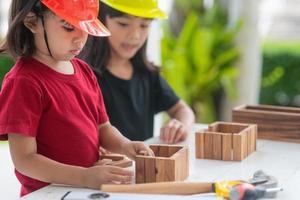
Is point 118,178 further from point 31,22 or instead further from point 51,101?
point 31,22

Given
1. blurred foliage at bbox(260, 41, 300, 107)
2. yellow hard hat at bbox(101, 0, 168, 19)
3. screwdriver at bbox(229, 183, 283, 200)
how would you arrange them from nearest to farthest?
screwdriver at bbox(229, 183, 283, 200), yellow hard hat at bbox(101, 0, 168, 19), blurred foliage at bbox(260, 41, 300, 107)

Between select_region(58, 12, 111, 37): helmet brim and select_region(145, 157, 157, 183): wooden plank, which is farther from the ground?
select_region(58, 12, 111, 37): helmet brim

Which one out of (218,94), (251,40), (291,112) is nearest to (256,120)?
(291,112)

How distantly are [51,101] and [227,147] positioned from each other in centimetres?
60

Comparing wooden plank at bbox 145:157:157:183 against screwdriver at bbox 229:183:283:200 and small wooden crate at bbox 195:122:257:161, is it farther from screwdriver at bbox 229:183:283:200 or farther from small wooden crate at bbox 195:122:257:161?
small wooden crate at bbox 195:122:257:161

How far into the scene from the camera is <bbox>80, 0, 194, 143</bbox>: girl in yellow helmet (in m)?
2.19

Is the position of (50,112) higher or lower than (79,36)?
lower

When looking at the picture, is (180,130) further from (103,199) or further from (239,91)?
(239,91)

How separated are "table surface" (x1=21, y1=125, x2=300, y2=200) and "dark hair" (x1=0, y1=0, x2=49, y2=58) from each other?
0.37 metres

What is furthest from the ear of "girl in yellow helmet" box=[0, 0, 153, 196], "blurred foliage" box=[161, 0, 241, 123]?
"blurred foliage" box=[161, 0, 241, 123]

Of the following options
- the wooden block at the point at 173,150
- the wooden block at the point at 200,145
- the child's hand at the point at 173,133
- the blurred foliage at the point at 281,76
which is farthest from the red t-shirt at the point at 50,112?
the blurred foliage at the point at 281,76

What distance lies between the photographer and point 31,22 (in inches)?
64.8

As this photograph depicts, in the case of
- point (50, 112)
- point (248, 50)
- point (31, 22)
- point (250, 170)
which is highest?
point (31, 22)

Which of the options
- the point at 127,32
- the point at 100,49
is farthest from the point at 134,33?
the point at 100,49
